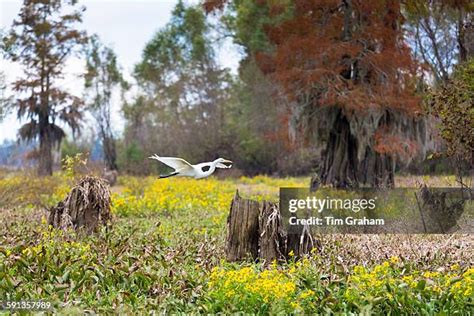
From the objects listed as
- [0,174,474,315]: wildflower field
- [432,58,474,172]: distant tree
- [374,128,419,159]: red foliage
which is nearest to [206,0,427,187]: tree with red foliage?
[374,128,419,159]: red foliage

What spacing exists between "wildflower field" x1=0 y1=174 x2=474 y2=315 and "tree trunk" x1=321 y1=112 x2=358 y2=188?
16.9ft

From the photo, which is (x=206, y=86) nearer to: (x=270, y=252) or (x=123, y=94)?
(x=123, y=94)

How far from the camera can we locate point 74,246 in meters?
5.15

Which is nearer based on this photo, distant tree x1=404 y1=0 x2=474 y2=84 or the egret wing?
the egret wing

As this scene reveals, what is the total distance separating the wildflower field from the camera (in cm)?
359

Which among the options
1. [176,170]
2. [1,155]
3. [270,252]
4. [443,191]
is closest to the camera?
[176,170]

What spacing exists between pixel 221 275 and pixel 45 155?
14066 mm

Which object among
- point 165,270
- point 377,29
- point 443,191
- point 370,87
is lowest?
point 165,270

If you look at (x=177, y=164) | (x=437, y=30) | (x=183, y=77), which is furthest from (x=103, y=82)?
(x=177, y=164)

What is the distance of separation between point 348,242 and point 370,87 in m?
5.78

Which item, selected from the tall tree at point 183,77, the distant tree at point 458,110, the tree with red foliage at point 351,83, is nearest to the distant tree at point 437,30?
the tree with red foliage at point 351,83

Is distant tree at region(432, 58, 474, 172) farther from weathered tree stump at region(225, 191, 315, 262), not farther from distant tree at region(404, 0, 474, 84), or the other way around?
distant tree at region(404, 0, 474, 84)

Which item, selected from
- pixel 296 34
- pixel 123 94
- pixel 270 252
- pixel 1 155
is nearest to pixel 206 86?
pixel 123 94

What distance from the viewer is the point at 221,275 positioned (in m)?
3.85
